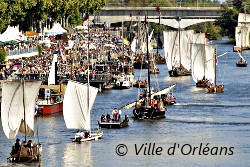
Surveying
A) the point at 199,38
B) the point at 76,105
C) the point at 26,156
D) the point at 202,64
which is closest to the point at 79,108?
the point at 76,105

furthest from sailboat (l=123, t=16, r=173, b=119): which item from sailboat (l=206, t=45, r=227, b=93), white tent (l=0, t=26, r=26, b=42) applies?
white tent (l=0, t=26, r=26, b=42)

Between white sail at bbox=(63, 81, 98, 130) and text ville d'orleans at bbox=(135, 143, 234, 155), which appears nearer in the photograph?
text ville d'orleans at bbox=(135, 143, 234, 155)

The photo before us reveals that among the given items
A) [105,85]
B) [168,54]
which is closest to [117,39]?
[168,54]

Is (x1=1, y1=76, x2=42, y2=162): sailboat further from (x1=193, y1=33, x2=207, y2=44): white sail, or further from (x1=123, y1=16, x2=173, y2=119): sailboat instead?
(x1=193, y1=33, x2=207, y2=44): white sail

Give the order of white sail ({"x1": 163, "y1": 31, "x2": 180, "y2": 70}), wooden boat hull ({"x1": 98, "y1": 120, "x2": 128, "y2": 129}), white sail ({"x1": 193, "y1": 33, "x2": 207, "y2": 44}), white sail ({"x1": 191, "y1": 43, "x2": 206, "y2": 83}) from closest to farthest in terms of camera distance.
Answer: wooden boat hull ({"x1": 98, "y1": 120, "x2": 128, "y2": 129}) < white sail ({"x1": 191, "y1": 43, "x2": 206, "y2": 83}) < white sail ({"x1": 163, "y1": 31, "x2": 180, "y2": 70}) < white sail ({"x1": 193, "y1": 33, "x2": 207, "y2": 44})

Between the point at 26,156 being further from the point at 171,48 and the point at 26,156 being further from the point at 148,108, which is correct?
the point at 171,48

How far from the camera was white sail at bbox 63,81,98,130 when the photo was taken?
300 ft

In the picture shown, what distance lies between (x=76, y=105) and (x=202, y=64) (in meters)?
53.1

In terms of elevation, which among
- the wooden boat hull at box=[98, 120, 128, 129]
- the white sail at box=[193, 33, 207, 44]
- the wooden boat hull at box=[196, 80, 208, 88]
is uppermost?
the white sail at box=[193, 33, 207, 44]

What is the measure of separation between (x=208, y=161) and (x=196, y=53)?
217ft

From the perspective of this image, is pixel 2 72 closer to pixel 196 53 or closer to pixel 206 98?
pixel 206 98

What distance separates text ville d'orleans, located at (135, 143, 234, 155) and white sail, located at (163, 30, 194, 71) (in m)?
66.6

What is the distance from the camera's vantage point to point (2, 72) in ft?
413

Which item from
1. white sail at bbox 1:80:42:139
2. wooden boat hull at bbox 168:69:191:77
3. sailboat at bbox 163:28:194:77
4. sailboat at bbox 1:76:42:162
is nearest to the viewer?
sailboat at bbox 1:76:42:162
